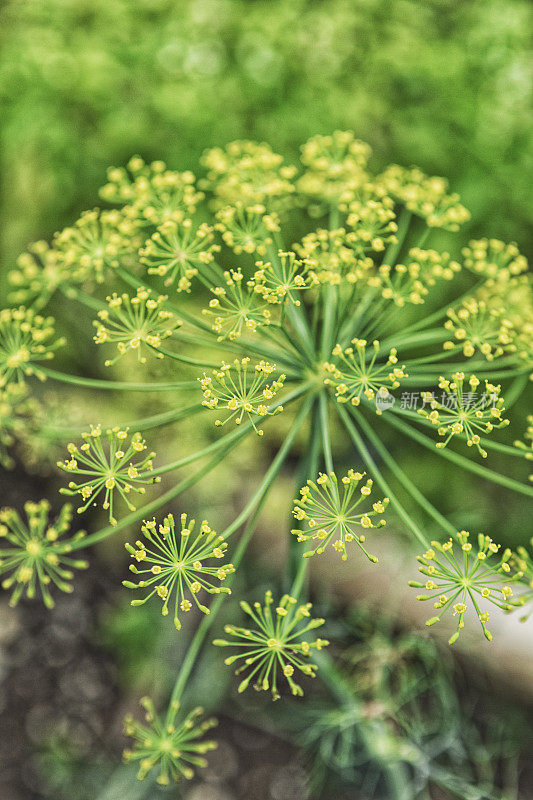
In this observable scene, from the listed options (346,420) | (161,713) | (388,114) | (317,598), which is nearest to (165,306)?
(346,420)

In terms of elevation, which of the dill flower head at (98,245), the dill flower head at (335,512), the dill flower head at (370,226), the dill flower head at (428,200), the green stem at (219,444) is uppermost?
the dill flower head at (428,200)

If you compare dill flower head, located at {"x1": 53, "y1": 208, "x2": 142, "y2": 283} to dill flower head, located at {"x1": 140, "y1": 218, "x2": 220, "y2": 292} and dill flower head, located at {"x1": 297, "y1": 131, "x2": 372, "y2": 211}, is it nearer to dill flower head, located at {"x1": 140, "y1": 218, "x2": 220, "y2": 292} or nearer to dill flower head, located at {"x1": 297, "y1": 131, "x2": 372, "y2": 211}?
dill flower head, located at {"x1": 140, "y1": 218, "x2": 220, "y2": 292}

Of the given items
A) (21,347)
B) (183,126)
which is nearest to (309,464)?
(21,347)

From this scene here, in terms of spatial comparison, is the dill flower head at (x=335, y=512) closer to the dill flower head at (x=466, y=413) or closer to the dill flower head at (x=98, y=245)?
the dill flower head at (x=466, y=413)

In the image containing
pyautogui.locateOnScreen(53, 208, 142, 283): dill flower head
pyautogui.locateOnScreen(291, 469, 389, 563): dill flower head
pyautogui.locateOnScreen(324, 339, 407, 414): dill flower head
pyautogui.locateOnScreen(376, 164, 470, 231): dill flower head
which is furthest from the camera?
pyautogui.locateOnScreen(376, 164, 470, 231): dill flower head

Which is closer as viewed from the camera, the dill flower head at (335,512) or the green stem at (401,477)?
the dill flower head at (335,512)

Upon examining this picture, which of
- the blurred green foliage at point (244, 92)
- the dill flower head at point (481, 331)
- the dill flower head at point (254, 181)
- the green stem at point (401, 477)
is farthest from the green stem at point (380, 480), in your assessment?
the blurred green foliage at point (244, 92)

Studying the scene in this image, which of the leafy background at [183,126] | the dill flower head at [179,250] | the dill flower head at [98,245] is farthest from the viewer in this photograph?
the leafy background at [183,126]

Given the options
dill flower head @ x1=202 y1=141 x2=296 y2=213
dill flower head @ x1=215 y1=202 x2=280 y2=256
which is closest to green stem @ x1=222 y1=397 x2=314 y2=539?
dill flower head @ x1=215 y1=202 x2=280 y2=256
